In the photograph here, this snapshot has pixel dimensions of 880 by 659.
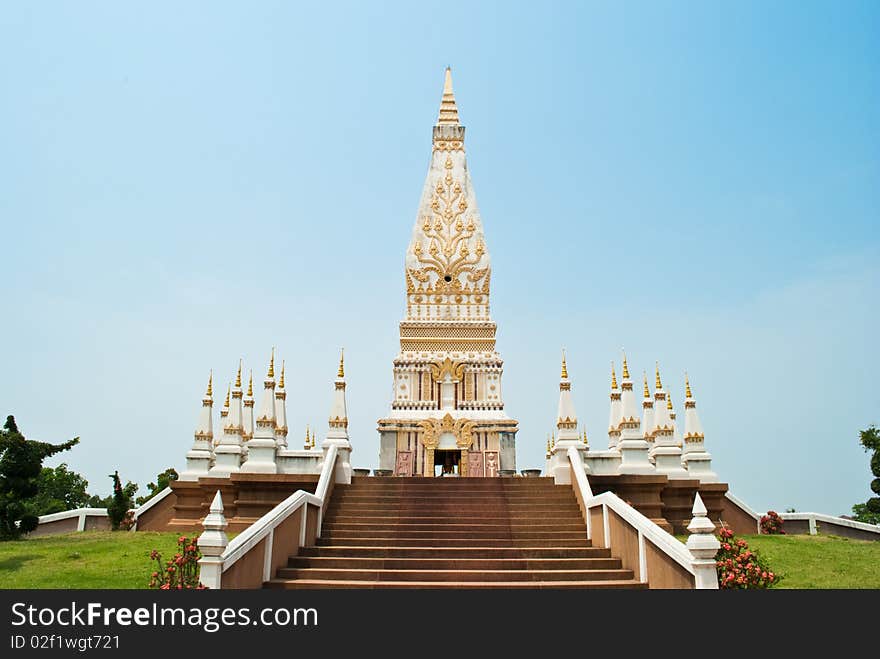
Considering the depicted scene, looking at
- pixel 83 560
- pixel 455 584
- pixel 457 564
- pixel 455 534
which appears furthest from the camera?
pixel 83 560

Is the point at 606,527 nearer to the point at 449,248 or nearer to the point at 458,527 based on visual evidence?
the point at 458,527

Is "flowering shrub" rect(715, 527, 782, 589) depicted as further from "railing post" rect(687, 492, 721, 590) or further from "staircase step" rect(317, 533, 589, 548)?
"staircase step" rect(317, 533, 589, 548)

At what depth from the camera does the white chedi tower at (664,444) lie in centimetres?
2108

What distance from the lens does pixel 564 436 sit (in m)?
19.2

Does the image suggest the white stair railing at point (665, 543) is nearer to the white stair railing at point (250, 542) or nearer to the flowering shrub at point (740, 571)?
the flowering shrub at point (740, 571)

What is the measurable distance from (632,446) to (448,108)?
2413 centimetres

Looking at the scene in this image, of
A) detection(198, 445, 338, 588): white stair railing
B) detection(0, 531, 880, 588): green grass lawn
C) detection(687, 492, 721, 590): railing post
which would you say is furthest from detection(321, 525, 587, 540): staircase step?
detection(687, 492, 721, 590): railing post

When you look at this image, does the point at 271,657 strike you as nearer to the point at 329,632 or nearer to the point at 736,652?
the point at 329,632

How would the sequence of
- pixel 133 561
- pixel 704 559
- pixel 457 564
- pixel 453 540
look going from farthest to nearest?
1. pixel 133 561
2. pixel 453 540
3. pixel 457 564
4. pixel 704 559

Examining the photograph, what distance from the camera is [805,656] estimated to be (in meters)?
8.04

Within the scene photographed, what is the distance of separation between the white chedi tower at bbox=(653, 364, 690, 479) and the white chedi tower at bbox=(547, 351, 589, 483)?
3.09m

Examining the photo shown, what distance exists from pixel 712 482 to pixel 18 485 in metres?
19.4

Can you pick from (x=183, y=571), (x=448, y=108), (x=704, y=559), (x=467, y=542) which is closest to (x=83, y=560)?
(x=183, y=571)

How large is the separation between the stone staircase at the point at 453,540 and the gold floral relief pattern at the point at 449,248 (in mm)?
16381
